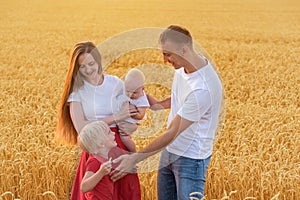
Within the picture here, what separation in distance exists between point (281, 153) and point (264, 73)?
7.92m

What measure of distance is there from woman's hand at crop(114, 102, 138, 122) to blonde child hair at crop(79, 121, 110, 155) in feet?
0.60

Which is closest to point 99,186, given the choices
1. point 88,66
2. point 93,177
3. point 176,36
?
point 93,177

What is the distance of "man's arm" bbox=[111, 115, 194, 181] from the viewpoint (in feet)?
12.4

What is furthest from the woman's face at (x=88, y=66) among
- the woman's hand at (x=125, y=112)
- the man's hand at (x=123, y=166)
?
the man's hand at (x=123, y=166)

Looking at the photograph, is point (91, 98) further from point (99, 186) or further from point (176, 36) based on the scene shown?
point (176, 36)

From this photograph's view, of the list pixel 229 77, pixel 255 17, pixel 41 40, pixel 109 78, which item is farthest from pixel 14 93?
pixel 255 17

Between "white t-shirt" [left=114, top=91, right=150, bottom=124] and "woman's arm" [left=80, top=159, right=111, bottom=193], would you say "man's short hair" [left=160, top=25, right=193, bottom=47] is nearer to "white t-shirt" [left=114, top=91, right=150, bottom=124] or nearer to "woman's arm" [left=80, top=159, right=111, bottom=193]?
"white t-shirt" [left=114, top=91, right=150, bottom=124]

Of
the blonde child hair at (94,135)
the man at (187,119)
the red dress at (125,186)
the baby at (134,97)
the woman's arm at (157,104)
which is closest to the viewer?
the blonde child hair at (94,135)

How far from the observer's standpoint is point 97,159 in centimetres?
379

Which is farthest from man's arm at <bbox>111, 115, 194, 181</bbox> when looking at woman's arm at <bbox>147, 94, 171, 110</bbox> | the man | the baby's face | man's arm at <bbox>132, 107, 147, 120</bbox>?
woman's arm at <bbox>147, 94, 171, 110</bbox>

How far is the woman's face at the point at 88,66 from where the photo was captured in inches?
153

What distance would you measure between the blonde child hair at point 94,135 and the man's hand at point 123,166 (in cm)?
19

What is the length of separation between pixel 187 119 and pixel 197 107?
0.11m

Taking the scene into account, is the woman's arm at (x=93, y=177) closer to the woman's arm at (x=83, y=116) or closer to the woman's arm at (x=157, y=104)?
the woman's arm at (x=83, y=116)
